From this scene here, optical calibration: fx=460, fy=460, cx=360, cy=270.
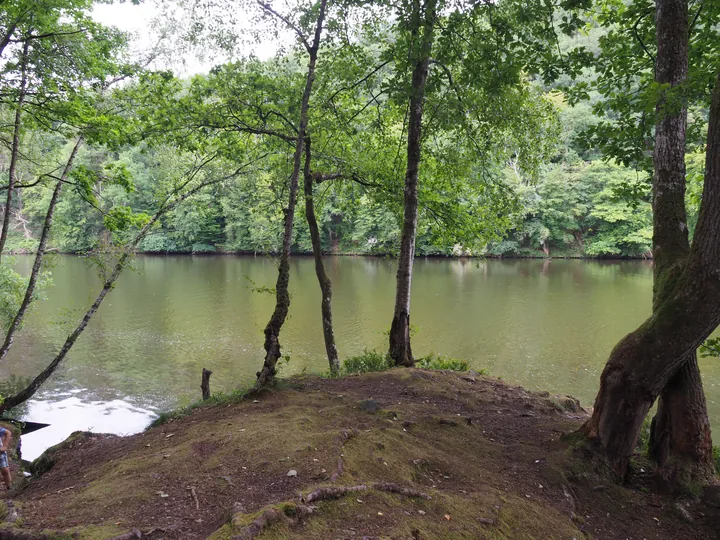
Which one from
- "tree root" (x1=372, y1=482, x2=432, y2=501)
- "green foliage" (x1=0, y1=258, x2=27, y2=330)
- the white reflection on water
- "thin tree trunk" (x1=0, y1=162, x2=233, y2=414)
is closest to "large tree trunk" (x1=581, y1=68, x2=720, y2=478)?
"tree root" (x1=372, y1=482, x2=432, y2=501)

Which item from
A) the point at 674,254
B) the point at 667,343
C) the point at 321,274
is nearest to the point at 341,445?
the point at 667,343

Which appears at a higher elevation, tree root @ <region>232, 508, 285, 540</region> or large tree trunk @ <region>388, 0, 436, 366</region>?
large tree trunk @ <region>388, 0, 436, 366</region>

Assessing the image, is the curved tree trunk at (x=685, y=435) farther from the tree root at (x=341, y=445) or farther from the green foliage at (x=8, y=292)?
the green foliage at (x=8, y=292)

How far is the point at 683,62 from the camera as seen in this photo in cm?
429

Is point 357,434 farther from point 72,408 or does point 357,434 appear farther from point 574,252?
point 574,252

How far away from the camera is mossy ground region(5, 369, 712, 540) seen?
3.02 meters

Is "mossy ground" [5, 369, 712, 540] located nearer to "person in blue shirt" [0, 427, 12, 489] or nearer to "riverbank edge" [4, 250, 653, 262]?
"person in blue shirt" [0, 427, 12, 489]

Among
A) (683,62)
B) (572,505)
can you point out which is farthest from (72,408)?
(683,62)

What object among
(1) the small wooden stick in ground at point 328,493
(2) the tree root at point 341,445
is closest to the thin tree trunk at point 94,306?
(2) the tree root at point 341,445

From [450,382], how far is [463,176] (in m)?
4.17

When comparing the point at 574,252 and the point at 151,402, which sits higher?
the point at 574,252

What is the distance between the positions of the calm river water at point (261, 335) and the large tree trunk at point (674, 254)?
17.0ft

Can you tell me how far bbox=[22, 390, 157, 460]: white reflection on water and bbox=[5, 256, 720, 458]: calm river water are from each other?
0.04 metres

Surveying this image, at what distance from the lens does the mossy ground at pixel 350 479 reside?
9.91ft
